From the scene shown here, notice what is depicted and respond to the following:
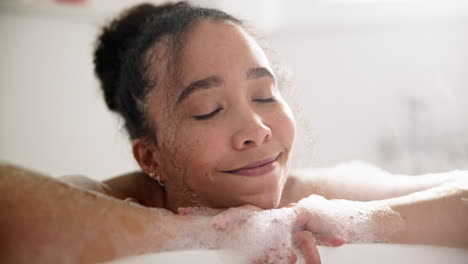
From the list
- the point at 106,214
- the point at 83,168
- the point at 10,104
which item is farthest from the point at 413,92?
the point at 10,104

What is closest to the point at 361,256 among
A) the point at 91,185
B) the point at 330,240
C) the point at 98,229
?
the point at 330,240

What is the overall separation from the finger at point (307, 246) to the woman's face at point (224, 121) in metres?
0.11

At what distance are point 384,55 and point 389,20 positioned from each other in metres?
0.13

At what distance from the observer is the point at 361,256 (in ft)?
2.12

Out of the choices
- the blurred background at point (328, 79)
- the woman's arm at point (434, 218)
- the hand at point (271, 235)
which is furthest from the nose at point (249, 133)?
the blurred background at point (328, 79)

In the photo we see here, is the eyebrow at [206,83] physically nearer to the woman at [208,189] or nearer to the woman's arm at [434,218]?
the woman at [208,189]

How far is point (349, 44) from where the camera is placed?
1556mm

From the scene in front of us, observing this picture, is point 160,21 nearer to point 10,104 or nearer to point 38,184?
point 38,184

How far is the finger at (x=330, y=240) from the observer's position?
0.64 m

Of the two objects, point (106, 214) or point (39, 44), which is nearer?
point (106, 214)

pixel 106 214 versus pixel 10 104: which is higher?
pixel 106 214

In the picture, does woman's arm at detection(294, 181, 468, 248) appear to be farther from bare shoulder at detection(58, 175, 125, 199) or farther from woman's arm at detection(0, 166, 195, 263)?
bare shoulder at detection(58, 175, 125, 199)

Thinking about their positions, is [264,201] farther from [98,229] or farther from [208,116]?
[98,229]

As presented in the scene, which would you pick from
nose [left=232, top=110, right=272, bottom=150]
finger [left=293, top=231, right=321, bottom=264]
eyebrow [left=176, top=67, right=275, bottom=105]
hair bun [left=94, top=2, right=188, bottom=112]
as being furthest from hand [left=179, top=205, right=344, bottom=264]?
hair bun [left=94, top=2, right=188, bottom=112]
